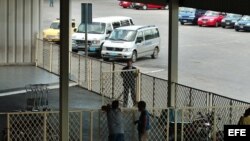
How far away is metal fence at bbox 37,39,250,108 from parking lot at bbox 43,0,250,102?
440 centimetres

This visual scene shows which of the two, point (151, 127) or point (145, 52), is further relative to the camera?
point (145, 52)

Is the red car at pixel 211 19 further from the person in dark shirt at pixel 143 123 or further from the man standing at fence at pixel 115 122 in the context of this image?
the man standing at fence at pixel 115 122

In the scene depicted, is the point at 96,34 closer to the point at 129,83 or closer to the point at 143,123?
the point at 129,83

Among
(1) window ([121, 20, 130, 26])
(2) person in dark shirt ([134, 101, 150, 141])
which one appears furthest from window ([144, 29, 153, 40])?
(2) person in dark shirt ([134, 101, 150, 141])

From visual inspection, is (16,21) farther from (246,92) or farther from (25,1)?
(246,92)

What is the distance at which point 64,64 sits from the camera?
597 inches

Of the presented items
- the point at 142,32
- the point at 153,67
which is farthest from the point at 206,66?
the point at 142,32

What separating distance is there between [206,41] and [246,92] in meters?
19.0

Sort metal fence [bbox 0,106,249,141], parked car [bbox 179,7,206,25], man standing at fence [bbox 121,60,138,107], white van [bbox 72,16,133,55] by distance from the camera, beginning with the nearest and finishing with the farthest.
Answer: metal fence [bbox 0,106,249,141]
man standing at fence [bbox 121,60,138,107]
white van [bbox 72,16,133,55]
parked car [bbox 179,7,206,25]

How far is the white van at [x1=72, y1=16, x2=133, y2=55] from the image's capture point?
38312 millimetres

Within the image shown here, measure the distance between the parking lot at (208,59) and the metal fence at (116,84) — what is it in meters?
4.40

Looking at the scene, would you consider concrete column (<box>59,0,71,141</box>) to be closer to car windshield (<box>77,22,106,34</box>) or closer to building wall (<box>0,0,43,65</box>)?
building wall (<box>0,0,43,65</box>)

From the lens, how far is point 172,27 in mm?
18609

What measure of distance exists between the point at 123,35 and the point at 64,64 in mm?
22241
